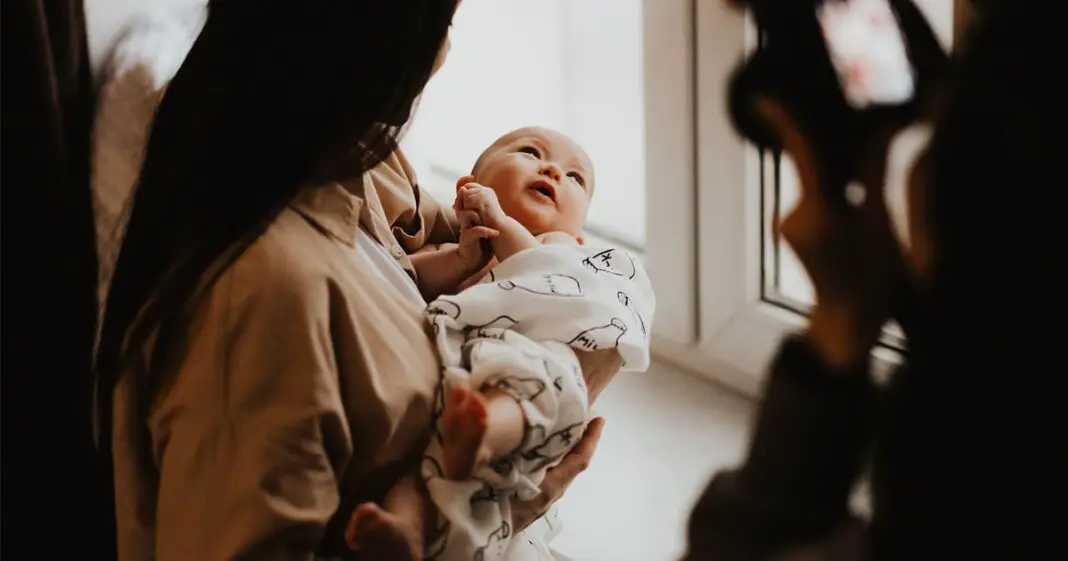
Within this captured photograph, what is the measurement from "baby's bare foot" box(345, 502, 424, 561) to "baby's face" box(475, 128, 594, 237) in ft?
1.31

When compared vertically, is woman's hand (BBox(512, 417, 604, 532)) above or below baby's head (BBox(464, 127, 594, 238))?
below

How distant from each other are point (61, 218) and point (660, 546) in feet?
2.32

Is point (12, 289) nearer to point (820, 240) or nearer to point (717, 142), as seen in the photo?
point (717, 142)

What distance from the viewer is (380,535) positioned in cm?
82

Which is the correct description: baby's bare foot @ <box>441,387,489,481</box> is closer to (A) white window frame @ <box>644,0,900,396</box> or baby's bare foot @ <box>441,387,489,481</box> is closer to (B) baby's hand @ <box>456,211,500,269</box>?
(B) baby's hand @ <box>456,211,500,269</box>

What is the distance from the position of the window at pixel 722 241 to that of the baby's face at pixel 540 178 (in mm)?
179

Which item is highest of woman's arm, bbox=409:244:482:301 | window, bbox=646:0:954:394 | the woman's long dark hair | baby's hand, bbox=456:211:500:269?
the woman's long dark hair

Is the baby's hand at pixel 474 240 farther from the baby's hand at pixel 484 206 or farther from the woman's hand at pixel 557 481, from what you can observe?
the woman's hand at pixel 557 481

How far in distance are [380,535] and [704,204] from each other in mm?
673

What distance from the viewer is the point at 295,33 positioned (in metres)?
0.84

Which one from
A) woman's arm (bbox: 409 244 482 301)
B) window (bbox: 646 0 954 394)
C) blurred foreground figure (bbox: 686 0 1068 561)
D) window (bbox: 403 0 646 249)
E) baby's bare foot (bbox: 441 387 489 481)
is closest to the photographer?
blurred foreground figure (bbox: 686 0 1068 561)

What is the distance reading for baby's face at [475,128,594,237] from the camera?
115 cm

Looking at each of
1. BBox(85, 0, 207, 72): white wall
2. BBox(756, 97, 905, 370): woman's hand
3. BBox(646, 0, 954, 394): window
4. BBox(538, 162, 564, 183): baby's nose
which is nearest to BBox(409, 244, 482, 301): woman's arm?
BBox(538, 162, 564, 183): baby's nose

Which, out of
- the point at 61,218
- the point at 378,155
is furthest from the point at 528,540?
the point at 61,218
